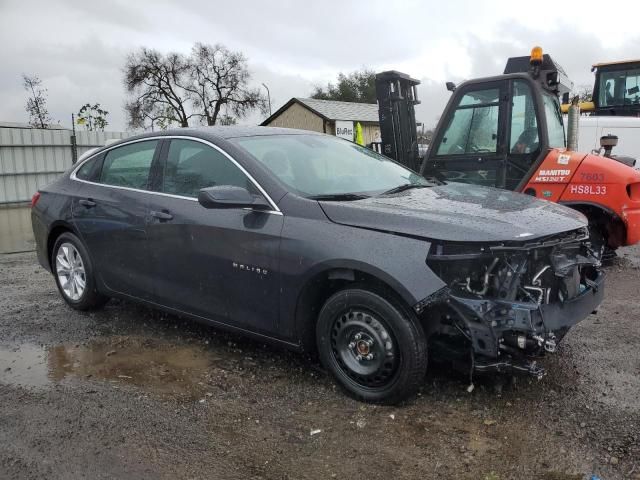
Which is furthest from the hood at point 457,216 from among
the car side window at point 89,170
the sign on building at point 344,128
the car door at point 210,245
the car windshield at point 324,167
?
the sign on building at point 344,128

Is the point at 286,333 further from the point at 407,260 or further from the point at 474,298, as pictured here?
the point at 474,298

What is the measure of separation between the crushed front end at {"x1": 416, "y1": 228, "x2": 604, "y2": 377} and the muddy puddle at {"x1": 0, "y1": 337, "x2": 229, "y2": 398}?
1654 millimetres

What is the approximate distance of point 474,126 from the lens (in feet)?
21.4

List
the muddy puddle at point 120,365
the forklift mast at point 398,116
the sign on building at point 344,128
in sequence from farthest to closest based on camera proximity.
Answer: the sign on building at point 344,128 → the forklift mast at point 398,116 → the muddy puddle at point 120,365

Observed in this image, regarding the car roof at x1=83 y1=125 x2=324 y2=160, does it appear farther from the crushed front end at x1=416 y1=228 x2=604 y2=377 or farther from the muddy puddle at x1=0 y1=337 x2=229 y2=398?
the crushed front end at x1=416 y1=228 x2=604 y2=377

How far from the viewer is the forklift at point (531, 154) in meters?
6.17

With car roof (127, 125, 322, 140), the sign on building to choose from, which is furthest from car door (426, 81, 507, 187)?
the sign on building

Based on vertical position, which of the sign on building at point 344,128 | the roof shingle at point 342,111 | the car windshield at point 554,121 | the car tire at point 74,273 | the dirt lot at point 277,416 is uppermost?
the roof shingle at point 342,111

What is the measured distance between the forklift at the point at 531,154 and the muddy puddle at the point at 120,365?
152 inches

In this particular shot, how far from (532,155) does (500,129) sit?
0.46m

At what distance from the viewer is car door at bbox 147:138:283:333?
3.59 metres

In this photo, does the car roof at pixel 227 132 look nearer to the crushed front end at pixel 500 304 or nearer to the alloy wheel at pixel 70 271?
the alloy wheel at pixel 70 271

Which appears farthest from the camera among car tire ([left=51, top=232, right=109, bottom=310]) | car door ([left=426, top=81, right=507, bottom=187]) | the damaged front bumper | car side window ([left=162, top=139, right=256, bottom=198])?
car door ([left=426, top=81, right=507, bottom=187])

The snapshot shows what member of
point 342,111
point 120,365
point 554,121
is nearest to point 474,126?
point 554,121
